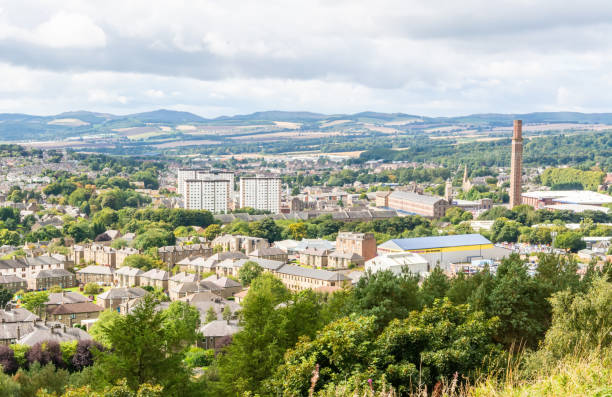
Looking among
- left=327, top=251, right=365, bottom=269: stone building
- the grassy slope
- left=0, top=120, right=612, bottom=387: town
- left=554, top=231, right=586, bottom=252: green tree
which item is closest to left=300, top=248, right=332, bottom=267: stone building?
left=0, top=120, right=612, bottom=387: town

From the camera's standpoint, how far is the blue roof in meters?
39.1

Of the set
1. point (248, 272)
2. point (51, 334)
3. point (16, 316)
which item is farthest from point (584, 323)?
point (248, 272)

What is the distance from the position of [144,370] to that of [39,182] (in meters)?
75.8

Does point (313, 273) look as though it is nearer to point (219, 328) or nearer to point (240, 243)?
point (219, 328)

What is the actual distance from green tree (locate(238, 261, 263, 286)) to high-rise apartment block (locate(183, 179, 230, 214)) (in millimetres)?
36921

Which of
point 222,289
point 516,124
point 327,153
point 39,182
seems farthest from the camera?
point 327,153

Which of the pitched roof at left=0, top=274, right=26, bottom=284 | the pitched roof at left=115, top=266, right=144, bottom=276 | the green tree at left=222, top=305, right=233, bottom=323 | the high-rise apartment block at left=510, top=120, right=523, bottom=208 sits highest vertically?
the high-rise apartment block at left=510, top=120, right=523, bottom=208

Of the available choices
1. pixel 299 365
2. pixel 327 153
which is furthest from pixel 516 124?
pixel 327 153

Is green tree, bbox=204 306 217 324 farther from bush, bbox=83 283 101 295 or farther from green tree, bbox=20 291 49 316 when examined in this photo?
bush, bbox=83 283 101 295

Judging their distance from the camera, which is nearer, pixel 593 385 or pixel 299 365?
pixel 593 385

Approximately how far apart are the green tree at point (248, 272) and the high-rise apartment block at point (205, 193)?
36.9 metres

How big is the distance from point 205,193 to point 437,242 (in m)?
37.8

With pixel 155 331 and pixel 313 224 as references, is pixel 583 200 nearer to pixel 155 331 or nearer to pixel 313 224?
pixel 313 224

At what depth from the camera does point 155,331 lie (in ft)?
38.4
